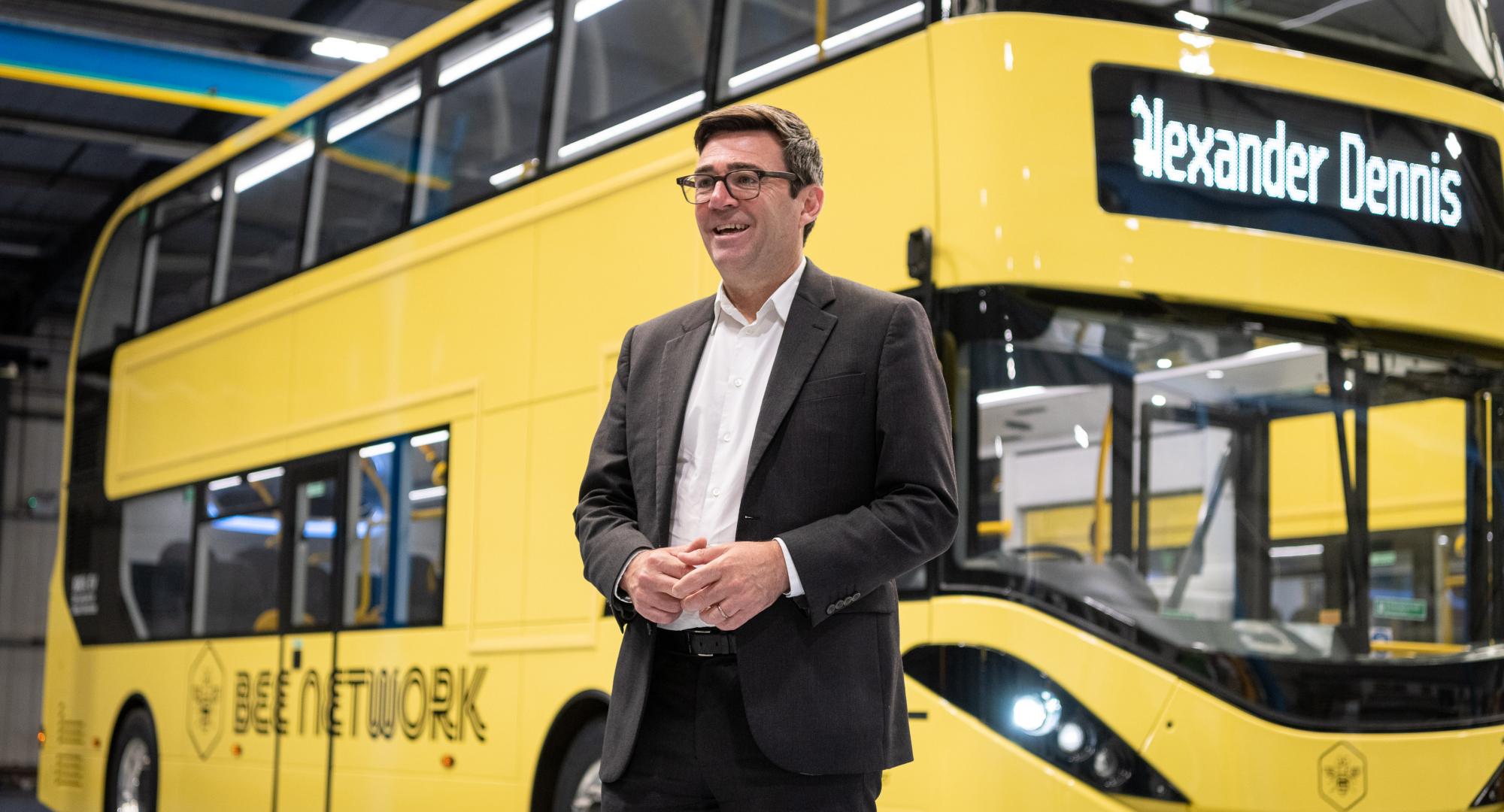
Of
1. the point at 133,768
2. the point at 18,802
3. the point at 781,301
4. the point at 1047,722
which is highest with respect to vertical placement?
the point at 781,301

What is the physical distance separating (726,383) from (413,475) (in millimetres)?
5140

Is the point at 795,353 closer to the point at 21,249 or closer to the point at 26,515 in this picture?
the point at 21,249

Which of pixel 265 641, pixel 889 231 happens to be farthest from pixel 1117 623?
pixel 265 641

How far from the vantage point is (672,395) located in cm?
271

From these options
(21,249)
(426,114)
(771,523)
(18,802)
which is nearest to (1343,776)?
(771,523)

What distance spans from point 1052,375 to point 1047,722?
38.0 inches

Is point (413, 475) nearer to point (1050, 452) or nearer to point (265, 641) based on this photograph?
point (265, 641)

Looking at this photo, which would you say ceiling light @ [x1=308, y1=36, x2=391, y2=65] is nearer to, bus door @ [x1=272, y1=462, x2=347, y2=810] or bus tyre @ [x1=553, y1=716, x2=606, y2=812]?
bus door @ [x1=272, y1=462, x2=347, y2=810]

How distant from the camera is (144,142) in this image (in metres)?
17.1

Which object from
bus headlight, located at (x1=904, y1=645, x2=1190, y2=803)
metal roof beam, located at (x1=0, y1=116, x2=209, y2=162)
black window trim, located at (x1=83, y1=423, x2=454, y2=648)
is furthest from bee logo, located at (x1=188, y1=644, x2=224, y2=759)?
metal roof beam, located at (x1=0, y1=116, x2=209, y2=162)

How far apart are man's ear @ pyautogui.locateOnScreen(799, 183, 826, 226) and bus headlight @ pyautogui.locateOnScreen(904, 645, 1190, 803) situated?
225cm

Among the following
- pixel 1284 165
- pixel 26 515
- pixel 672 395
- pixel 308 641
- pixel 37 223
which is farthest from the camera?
pixel 26 515

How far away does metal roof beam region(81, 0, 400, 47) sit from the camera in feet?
42.2

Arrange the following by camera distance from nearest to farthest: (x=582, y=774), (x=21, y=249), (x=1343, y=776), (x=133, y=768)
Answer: (x=1343, y=776) < (x=582, y=774) < (x=133, y=768) < (x=21, y=249)
